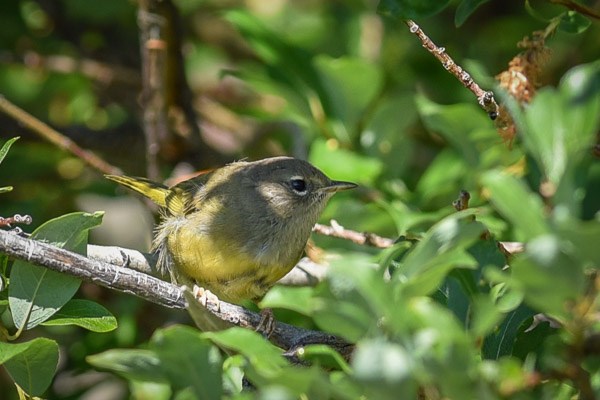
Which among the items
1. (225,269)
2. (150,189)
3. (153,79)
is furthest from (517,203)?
(153,79)

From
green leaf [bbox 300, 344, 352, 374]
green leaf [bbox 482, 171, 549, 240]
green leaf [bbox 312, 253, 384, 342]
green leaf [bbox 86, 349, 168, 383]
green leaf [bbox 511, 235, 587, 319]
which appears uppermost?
green leaf [bbox 482, 171, 549, 240]

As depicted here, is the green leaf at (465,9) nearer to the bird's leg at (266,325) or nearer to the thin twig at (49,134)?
the bird's leg at (266,325)

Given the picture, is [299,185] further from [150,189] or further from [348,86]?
[150,189]

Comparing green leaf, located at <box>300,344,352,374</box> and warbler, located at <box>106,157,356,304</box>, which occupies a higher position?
green leaf, located at <box>300,344,352,374</box>

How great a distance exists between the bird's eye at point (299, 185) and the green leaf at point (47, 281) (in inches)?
60.8

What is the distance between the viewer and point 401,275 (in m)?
1.78

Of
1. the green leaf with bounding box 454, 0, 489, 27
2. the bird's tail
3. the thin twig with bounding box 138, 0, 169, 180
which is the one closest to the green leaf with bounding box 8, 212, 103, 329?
the green leaf with bounding box 454, 0, 489, 27

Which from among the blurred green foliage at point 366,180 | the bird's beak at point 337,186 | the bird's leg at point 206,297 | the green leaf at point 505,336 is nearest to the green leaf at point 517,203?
the blurred green foliage at point 366,180

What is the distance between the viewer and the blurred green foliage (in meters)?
1.50

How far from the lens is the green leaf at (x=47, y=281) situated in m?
2.31

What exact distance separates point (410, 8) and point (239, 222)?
1153 mm

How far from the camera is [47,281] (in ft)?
7.68

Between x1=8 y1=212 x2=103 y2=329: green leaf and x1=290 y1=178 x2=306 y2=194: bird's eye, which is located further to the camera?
x1=290 y1=178 x2=306 y2=194: bird's eye

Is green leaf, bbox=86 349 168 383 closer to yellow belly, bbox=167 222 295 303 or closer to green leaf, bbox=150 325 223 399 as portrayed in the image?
green leaf, bbox=150 325 223 399
